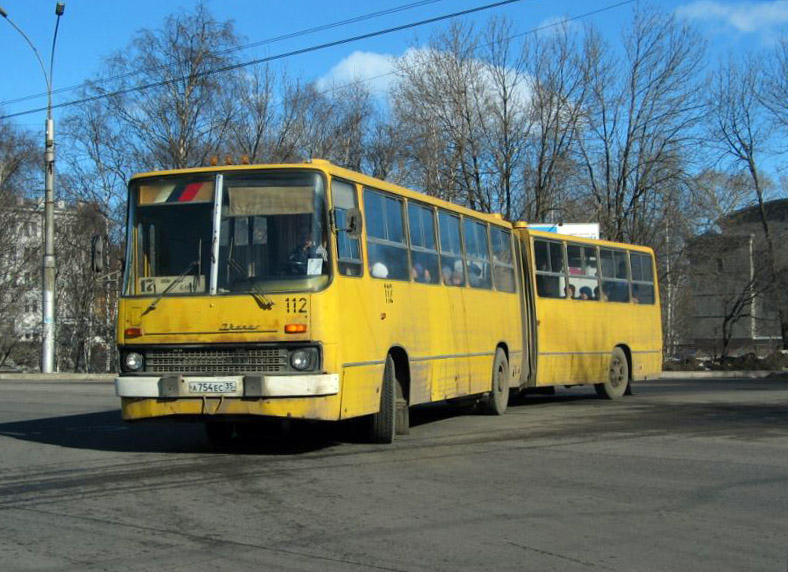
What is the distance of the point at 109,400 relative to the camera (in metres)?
19.6

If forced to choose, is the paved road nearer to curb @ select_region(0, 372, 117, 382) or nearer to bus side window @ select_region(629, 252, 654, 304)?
bus side window @ select_region(629, 252, 654, 304)

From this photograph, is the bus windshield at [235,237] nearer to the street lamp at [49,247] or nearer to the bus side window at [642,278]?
the bus side window at [642,278]

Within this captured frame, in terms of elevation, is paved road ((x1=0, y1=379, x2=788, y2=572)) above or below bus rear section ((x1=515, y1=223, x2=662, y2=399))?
below

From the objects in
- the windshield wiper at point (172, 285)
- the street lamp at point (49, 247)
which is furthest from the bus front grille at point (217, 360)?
the street lamp at point (49, 247)

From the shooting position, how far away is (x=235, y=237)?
32.6 feet

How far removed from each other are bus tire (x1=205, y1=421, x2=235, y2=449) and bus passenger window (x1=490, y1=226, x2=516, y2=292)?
17.4 feet

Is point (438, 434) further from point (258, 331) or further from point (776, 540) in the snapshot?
point (776, 540)

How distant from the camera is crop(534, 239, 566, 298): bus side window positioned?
16984 millimetres

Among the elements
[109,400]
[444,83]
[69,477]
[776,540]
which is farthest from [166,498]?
[444,83]

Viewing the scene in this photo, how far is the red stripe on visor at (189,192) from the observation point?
10.2m

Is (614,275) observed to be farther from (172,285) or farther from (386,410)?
(172,285)

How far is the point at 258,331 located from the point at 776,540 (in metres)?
5.19

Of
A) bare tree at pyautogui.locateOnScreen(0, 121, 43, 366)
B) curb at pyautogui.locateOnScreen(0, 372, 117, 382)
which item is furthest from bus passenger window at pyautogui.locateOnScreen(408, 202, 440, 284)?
bare tree at pyautogui.locateOnScreen(0, 121, 43, 366)

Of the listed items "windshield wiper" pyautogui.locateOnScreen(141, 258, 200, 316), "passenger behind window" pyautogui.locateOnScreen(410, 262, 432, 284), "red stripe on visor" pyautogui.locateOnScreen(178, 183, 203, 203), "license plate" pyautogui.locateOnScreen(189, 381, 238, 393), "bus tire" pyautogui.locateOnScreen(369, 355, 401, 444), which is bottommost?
"bus tire" pyautogui.locateOnScreen(369, 355, 401, 444)
